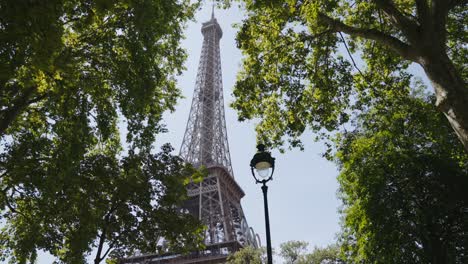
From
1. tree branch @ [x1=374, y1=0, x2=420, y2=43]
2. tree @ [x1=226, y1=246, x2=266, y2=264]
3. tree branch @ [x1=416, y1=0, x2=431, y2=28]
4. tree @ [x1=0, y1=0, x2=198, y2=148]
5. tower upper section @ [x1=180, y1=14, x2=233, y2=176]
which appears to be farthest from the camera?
tower upper section @ [x1=180, y1=14, x2=233, y2=176]

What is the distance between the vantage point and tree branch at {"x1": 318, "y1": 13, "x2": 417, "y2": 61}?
8.86 m

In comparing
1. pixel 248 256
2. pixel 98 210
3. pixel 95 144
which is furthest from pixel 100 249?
pixel 248 256

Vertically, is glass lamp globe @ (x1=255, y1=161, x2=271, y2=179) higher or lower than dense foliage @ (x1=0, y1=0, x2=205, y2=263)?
lower

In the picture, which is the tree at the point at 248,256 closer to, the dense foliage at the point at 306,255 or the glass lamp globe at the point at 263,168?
the dense foliage at the point at 306,255

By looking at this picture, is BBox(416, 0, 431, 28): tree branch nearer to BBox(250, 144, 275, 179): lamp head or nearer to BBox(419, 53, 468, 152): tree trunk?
BBox(419, 53, 468, 152): tree trunk

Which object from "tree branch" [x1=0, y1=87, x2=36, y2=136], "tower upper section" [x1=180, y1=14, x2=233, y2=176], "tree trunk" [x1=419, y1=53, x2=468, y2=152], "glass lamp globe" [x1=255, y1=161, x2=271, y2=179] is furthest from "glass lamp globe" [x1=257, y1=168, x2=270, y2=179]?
"tower upper section" [x1=180, y1=14, x2=233, y2=176]

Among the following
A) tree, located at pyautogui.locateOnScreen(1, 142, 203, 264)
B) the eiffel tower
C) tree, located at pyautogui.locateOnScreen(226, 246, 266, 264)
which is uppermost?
the eiffel tower

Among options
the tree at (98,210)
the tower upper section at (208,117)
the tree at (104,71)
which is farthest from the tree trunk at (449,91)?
the tower upper section at (208,117)

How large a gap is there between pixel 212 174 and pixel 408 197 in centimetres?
3712

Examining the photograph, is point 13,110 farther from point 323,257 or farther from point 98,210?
point 323,257

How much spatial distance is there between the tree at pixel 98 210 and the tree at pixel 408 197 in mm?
6801

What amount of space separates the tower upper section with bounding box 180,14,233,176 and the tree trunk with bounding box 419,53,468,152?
46.9 m

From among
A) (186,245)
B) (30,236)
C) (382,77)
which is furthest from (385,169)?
(30,236)

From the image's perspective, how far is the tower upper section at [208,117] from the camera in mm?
60562
